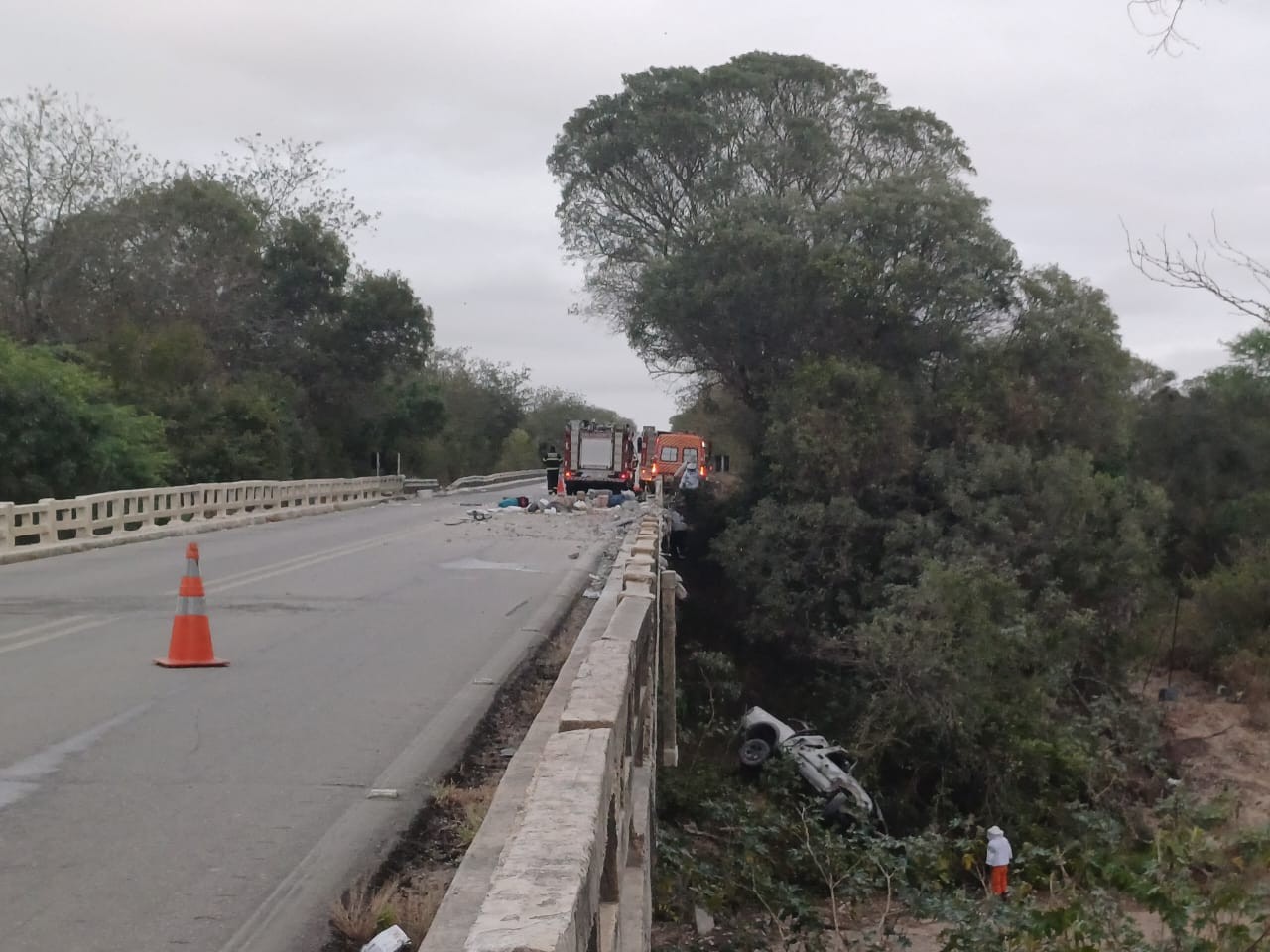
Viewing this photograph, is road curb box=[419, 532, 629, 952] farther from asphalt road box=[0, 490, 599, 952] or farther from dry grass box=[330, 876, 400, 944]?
asphalt road box=[0, 490, 599, 952]

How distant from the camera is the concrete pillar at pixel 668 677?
40.7 ft

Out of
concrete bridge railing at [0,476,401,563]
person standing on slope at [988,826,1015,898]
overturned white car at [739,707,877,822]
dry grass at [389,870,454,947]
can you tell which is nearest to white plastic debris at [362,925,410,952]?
dry grass at [389,870,454,947]

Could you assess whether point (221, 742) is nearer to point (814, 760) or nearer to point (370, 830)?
point (370, 830)

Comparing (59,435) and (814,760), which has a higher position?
(59,435)

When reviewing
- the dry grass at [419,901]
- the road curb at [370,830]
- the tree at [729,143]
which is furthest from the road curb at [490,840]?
the tree at [729,143]

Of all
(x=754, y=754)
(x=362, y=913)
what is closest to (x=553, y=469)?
(x=754, y=754)

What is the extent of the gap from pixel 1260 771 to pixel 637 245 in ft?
75.9

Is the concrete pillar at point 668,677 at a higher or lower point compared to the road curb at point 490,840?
lower

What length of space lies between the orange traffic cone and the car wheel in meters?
10.1

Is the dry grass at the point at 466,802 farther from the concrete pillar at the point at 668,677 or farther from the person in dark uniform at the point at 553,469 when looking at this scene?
the person in dark uniform at the point at 553,469

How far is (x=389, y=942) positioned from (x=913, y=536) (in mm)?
23994

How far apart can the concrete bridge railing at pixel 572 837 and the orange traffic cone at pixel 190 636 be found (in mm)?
3615

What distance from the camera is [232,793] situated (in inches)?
257

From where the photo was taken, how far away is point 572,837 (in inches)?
117
